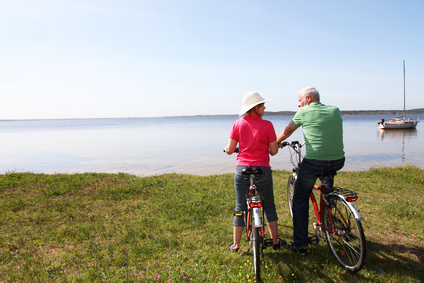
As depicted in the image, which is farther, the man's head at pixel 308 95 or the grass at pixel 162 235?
the man's head at pixel 308 95

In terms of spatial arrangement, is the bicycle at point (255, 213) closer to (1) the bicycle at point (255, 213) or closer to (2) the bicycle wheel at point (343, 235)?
(1) the bicycle at point (255, 213)

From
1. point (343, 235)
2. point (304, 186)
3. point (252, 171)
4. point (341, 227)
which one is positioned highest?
point (252, 171)

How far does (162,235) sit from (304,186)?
10.3 feet

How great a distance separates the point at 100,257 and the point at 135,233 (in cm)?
104

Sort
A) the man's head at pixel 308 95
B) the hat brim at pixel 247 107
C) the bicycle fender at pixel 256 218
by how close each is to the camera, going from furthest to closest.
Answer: the man's head at pixel 308 95, the hat brim at pixel 247 107, the bicycle fender at pixel 256 218

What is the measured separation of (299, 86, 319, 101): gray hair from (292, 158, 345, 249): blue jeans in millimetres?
1058

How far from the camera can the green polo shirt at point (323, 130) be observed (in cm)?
429

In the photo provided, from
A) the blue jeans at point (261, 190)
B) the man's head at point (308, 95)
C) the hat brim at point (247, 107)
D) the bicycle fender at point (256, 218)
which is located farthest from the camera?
the man's head at point (308, 95)

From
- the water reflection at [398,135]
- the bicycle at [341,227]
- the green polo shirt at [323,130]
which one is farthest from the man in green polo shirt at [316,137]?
the water reflection at [398,135]

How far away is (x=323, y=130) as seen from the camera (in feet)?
14.1

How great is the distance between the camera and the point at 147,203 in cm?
820

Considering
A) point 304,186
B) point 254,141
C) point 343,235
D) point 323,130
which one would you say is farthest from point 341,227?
point 254,141

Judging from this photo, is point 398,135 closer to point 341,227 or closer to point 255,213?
point 341,227

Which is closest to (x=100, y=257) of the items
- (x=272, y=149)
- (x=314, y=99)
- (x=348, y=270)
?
(x=272, y=149)
